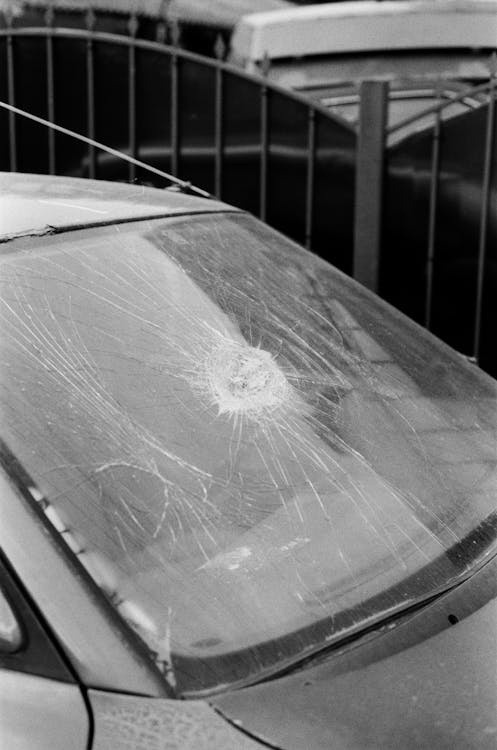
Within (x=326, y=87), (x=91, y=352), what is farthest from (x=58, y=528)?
(x=326, y=87)

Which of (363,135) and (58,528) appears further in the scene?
(363,135)

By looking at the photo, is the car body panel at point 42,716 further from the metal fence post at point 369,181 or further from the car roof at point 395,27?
the car roof at point 395,27

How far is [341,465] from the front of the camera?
1.67 metres

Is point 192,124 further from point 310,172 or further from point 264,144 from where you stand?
point 310,172

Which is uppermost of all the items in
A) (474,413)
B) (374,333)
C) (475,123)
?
(475,123)

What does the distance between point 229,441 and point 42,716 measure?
59cm

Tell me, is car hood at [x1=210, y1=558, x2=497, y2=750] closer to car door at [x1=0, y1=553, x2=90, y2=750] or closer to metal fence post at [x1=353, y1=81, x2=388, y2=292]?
car door at [x1=0, y1=553, x2=90, y2=750]

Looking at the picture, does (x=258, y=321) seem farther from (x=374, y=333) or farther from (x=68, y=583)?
(x=68, y=583)

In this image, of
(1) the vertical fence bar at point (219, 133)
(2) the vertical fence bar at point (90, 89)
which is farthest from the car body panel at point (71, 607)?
(2) the vertical fence bar at point (90, 89)

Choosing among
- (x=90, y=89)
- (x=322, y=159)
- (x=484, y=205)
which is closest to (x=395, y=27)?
(x=322, y=159)

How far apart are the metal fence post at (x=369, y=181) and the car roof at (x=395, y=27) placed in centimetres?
117

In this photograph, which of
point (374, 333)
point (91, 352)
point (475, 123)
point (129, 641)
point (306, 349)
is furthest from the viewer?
point (475, 123)

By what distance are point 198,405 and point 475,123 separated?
2.67 meters

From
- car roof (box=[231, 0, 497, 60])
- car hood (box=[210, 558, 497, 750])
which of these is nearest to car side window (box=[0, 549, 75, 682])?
car hood (box=[210, 558, 497, 750])
